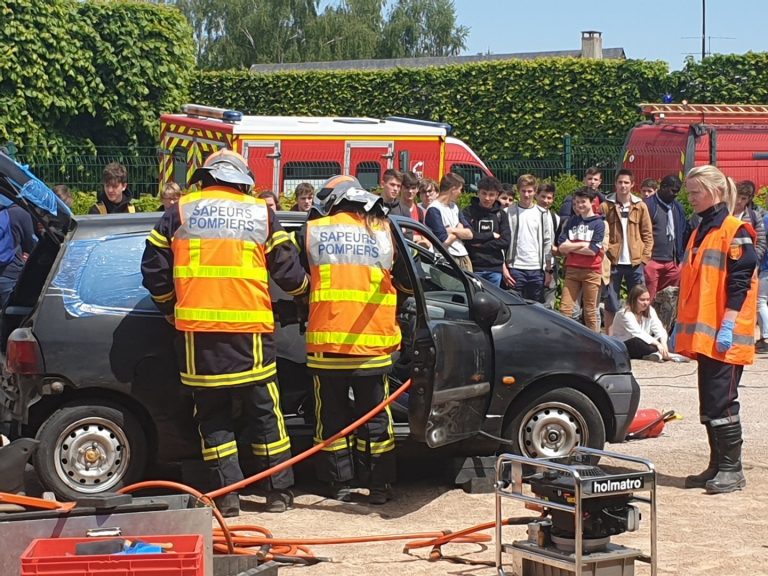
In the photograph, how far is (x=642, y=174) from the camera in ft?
61.5

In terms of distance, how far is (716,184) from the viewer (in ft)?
26.7

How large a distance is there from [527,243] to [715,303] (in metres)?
5.16

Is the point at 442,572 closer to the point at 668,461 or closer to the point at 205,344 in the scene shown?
the point at 205,344

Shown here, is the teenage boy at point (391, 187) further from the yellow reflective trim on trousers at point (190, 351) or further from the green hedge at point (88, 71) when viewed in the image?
the green hedge at point (88, 71)

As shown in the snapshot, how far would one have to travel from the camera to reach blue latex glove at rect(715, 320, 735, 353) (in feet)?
26.2

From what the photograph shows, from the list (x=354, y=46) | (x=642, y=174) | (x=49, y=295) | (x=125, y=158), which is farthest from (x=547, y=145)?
(x=354, y=46)

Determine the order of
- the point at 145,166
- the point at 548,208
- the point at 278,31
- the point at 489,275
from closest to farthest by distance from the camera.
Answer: the point at 489,275, the point at 548,208, the point at 145,166, the point at 278,31

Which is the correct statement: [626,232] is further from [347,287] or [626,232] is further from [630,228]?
[347,287]

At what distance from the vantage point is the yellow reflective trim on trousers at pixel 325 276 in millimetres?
7691

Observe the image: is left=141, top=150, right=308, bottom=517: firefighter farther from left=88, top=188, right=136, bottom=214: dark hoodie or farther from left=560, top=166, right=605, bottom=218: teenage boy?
left=560, top=166, right=605, bottom=218: teenage boy

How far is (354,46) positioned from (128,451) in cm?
5989

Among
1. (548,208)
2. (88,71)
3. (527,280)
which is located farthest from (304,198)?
(88,71)

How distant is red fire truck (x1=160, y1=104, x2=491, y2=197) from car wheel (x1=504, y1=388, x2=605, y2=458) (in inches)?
313

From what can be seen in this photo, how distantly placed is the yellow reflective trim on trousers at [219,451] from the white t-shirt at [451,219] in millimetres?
5027
